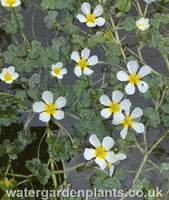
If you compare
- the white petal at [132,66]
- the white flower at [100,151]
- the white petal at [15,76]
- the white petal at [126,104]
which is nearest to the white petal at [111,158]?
the white flower at [100,151]

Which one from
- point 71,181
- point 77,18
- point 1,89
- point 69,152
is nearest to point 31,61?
point 1,89

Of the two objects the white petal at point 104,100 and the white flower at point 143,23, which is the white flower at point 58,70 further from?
the white flower at point 143,23

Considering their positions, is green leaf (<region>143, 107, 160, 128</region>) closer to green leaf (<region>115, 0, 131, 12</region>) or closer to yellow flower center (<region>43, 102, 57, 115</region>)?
yellow flower center (<region>43, 102, 57, 115</region>)

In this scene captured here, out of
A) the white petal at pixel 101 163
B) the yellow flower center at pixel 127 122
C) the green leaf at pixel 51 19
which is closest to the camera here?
the white petal at pixel 101 163

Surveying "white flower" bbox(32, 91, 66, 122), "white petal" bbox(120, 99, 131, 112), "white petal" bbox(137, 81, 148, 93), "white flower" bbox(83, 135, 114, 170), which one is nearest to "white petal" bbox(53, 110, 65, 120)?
"white flower" bbox(32, 91, 66, 122)

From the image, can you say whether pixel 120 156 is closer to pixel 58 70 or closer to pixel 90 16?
pixel 58 70

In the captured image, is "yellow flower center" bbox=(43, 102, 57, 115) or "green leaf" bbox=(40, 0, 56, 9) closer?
"yellow flower center" bbox=(43, 102, 57, 115)

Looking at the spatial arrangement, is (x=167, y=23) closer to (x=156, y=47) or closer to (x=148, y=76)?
(x=156, y=47)
